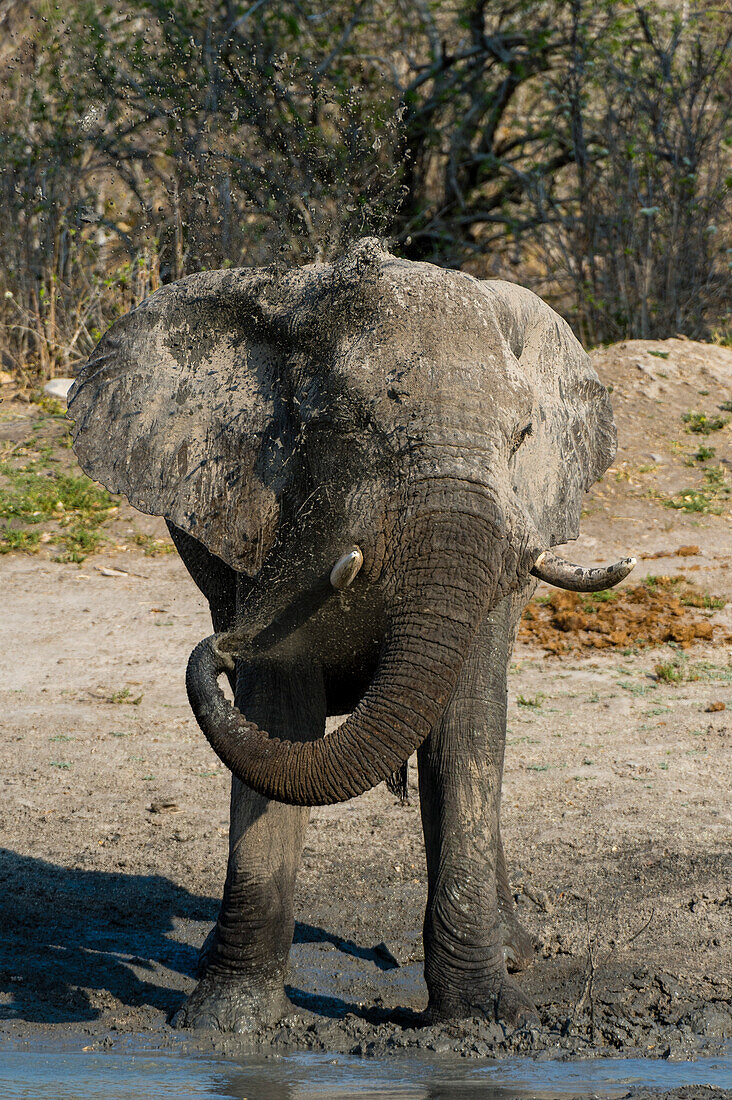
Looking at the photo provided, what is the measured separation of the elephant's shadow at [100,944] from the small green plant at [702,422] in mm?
8540

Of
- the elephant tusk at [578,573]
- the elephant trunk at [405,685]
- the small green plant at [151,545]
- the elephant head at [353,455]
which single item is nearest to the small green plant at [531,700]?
the elephant head at [353,455]

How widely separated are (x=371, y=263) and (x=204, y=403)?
0.82 m

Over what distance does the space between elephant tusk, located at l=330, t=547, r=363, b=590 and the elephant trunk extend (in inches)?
4.4

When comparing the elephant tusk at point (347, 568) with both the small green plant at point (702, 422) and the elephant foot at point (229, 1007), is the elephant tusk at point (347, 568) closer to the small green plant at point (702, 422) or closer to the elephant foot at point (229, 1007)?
the elephant foot at point (229, 1007)

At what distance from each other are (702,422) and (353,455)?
989cm

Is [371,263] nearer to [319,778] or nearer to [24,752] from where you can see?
[319,778]

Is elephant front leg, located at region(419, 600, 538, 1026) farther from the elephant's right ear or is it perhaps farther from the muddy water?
the elephant's right ear

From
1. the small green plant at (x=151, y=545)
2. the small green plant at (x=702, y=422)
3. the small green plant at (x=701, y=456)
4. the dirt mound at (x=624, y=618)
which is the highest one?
the small green plant at (x=702, y=422)

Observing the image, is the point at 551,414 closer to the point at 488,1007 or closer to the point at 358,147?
the point at 488,1007

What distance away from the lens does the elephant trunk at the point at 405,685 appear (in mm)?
3582

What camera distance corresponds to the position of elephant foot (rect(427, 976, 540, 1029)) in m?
4.31

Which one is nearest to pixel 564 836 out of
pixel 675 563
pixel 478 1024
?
pixel 478 1024

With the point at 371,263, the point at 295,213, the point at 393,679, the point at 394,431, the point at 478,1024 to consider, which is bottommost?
the point at 478,1024

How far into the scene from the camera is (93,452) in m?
4.82
